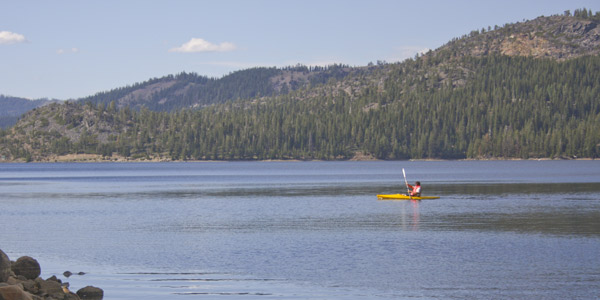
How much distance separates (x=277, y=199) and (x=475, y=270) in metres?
56.8

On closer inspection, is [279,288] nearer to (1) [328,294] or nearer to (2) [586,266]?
(1) [328,294]

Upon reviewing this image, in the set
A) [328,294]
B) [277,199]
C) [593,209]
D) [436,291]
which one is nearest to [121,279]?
[328,294]

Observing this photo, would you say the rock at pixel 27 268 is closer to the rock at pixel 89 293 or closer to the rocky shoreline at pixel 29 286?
the rocky shoreline at pixel 29 286

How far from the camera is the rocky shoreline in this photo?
25.1 meters

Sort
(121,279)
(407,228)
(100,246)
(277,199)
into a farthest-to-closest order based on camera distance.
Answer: (277,199), (407,228), (100,246), (121,279)

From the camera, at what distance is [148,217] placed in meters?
69.5

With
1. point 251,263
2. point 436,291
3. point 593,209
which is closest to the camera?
point 436,291

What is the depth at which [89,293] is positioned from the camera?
31328mm

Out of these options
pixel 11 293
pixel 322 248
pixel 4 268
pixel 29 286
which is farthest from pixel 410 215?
pixel 11 293

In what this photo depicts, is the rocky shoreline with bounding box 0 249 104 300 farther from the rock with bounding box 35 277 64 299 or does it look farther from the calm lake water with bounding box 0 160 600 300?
the calm lake water with bounding box 0 160 600 300

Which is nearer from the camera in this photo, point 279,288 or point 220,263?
point 279,288

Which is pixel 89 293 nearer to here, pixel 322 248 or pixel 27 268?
pixel 27 268

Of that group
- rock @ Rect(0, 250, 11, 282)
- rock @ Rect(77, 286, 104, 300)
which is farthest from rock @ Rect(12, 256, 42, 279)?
rock @ Rect(0, 250, 11, 282)

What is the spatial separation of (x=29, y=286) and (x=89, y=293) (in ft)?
8.45
